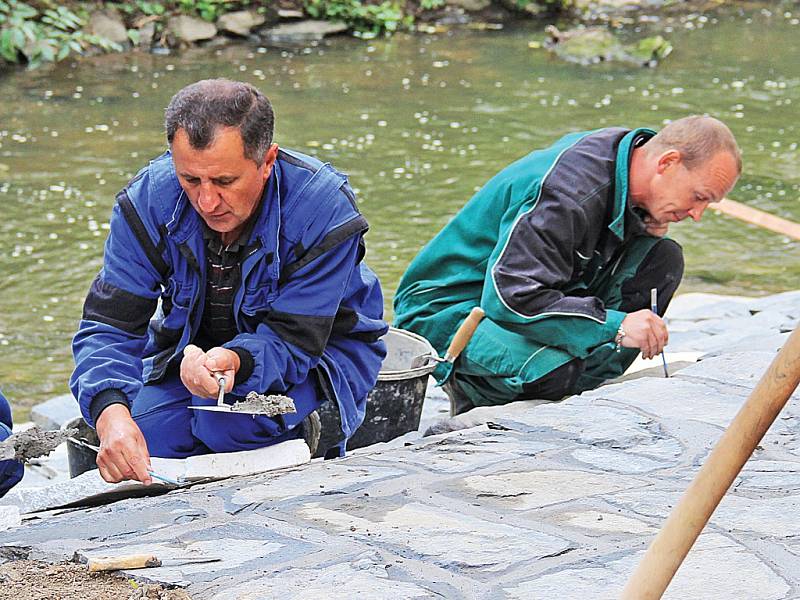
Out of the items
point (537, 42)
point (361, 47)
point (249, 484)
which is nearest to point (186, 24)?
point (361, 47)

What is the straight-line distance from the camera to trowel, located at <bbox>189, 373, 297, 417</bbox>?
10.2 ft

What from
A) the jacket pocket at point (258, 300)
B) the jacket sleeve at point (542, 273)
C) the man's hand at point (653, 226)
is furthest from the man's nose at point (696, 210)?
the jacket pocket at point (258, 300)

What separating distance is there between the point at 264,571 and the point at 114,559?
287 millimetres

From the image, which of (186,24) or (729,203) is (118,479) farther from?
(186,24)

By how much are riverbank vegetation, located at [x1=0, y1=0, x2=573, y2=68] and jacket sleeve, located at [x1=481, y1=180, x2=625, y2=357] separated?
8735mm

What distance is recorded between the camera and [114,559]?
2322 millimetres

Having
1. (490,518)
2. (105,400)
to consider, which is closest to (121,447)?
(105,400)

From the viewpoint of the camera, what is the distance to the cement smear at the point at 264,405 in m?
3.13

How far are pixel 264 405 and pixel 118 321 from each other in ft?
1.50

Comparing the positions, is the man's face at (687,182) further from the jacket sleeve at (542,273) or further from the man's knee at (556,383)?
the man's knee at (556,383)

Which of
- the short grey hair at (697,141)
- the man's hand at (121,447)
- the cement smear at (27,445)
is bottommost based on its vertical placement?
the man's hand at (121,447)

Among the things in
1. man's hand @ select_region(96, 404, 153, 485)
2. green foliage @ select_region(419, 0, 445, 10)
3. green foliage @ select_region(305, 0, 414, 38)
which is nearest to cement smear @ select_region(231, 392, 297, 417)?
man's hand @ select_region(96, 404, 153, 485)

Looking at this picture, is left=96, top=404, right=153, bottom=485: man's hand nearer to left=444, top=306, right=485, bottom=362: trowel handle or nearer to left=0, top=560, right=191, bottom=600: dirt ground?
left=0, top=560, right=191, bottom=600: dirt ground

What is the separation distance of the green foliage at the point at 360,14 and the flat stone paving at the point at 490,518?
1277cm
